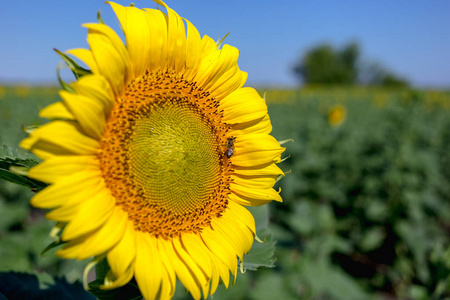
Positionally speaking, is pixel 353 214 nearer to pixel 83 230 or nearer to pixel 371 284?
pixel 371 284

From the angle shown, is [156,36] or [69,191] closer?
[69,191]

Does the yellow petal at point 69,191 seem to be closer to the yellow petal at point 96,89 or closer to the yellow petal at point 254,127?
the yellow petal at point 96,89

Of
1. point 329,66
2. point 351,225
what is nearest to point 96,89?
point 351,225

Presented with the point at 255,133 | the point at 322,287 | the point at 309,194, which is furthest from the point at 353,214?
the point at 255,133

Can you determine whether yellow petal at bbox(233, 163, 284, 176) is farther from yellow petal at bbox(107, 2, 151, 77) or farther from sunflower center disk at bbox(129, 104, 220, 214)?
yellow petal at bbox(107, 2, 151, 77)

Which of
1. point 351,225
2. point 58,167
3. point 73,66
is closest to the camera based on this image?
point 58,167

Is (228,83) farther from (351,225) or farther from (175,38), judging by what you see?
(351,225)
